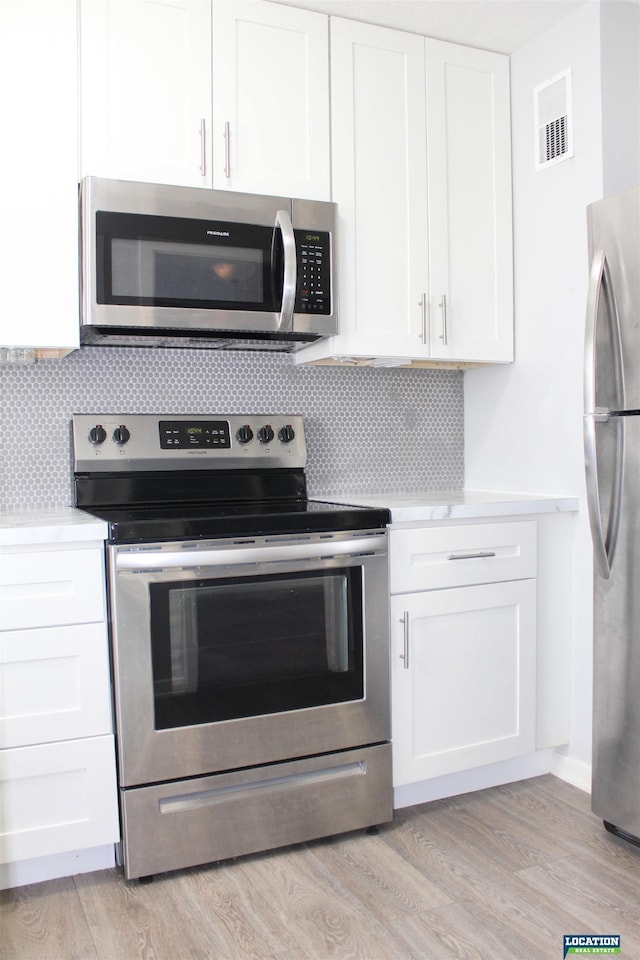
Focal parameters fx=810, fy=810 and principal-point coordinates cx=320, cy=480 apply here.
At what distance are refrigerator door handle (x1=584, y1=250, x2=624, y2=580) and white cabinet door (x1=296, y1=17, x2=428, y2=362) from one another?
67cm

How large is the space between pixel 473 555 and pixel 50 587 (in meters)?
1.20


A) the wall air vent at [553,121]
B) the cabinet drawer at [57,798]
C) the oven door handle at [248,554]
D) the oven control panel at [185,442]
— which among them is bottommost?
the cabinet drawer at [57,798]

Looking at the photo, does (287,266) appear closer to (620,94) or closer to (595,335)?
(595,335)

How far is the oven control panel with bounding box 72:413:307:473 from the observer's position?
2408mm

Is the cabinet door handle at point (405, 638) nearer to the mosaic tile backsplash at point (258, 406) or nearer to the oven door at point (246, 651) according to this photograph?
the oven door at point (246, 651)

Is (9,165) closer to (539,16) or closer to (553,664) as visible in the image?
(539,16)

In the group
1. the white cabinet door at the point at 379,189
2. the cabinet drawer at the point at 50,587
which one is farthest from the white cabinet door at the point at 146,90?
the cabinet drawer at the point at 50,587

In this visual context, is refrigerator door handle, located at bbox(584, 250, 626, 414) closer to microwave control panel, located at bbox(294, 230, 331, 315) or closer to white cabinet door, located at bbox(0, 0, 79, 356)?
microwave control panel, located at bbox(294, 230, 331, 315)

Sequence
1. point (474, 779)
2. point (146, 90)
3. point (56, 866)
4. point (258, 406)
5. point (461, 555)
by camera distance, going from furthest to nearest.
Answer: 1. point (258, 406)
2. point (474, 779)
3. point (461, 555)
4. point (146, 90)
5. point (56, 866)

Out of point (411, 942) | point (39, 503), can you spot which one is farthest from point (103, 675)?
point (411, 942)

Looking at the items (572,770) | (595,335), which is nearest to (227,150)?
(595,335)

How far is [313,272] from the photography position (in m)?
2.44

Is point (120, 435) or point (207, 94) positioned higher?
point (207, 94)

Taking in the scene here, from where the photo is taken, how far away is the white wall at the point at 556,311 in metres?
2.49
